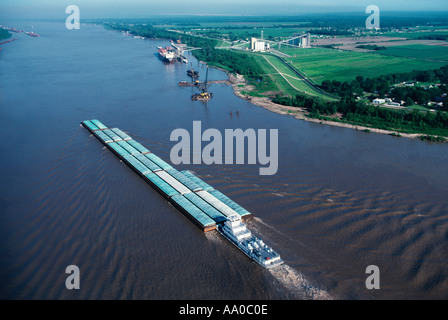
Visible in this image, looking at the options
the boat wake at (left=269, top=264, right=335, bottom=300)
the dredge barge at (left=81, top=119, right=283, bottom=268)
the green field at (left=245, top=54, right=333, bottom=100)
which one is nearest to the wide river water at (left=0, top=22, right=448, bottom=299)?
the boat wake at (left=269, top=264, right=335, bottom=300)

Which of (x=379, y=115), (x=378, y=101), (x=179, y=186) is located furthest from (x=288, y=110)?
(x=179, y=186)

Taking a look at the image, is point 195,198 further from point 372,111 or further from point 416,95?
point 416,95

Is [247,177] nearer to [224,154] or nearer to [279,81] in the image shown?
[224,154]

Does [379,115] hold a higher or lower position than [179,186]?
higher

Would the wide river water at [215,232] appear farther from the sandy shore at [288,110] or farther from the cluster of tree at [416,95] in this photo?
the cluster of tree at [416,95]

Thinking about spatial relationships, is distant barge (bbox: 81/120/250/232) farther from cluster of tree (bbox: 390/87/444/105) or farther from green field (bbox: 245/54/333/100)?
cluster of tree (bbox: 390/87/444/105)

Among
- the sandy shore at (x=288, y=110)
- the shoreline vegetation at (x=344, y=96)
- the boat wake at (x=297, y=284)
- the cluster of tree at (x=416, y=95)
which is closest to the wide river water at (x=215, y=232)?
the boat wake at (x=297, y=284)
